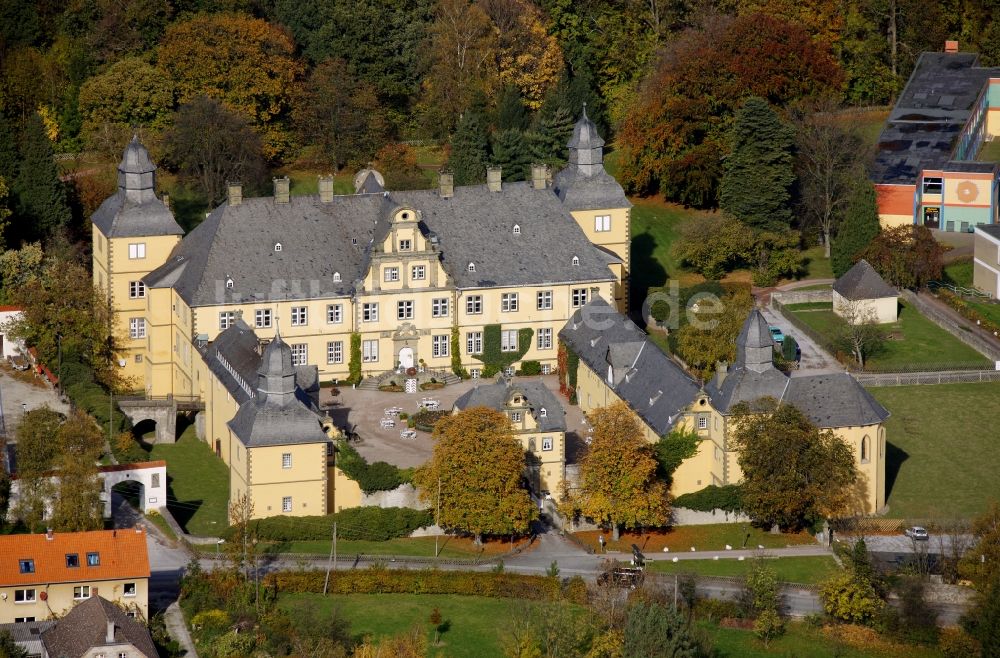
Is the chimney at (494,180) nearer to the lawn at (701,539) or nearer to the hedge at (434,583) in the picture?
the lawn at (701,539)

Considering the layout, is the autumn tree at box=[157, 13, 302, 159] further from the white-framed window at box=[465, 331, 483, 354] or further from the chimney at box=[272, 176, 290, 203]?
the white-framed window at box=[465, 331, 483, 354]

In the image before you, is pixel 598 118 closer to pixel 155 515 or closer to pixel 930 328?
pixel 930 328

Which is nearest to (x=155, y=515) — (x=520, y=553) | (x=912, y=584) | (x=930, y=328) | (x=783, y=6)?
(x=520, y=553)

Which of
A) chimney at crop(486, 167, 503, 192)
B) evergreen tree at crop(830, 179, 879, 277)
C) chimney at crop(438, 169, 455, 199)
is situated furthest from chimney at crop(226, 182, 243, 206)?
evergreen tree at crop(830, 179, 879, 277)

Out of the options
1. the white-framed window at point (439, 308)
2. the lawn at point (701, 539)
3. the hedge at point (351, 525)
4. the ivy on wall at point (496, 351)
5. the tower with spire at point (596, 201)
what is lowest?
the lawn at point (701, 539)

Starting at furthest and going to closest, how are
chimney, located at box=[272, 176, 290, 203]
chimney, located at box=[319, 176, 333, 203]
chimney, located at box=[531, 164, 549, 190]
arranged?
chimney, located at box=[531, 164, 549, 190]
chimney, located at box=[319, 176, 333, 203]
chimney, located at box=[272, 176, 290, 203]

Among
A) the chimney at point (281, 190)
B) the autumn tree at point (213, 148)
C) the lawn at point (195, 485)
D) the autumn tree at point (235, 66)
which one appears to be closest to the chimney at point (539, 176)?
the chimney at point (281, 190)

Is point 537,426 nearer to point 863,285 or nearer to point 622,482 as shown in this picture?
point 622,482
